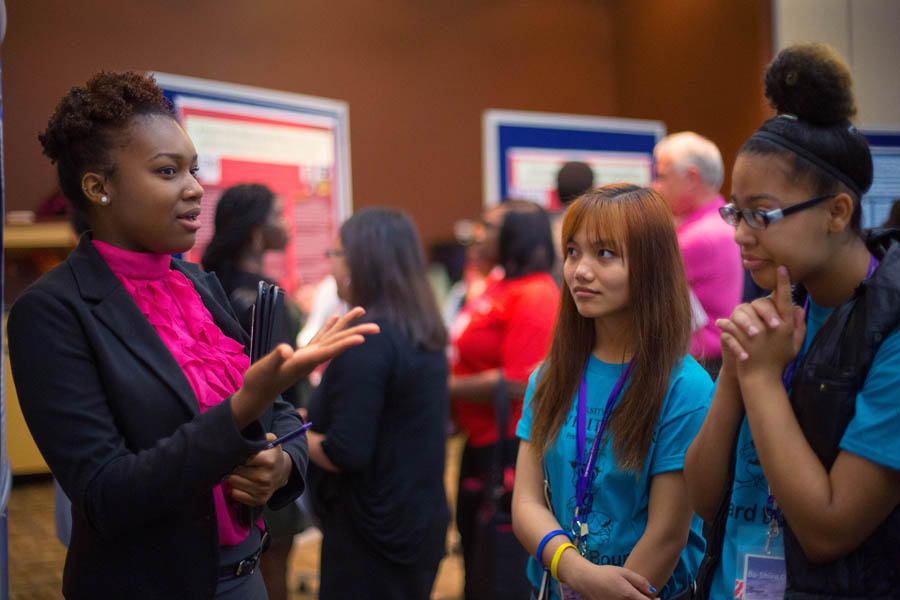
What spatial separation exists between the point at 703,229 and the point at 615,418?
1.94 m

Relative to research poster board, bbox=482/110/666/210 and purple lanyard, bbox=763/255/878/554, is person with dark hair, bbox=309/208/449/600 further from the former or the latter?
research poster board, bbox=482/110/666/210

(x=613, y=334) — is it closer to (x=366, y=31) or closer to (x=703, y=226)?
(x=703, y=226)

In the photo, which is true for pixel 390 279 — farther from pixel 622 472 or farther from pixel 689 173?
pixel 689 173

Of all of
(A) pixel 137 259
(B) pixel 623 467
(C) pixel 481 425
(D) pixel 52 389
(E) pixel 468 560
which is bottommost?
(E) pixel 468 560

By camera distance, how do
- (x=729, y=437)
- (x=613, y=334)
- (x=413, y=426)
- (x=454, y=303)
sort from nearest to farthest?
(x=729, y=437) < (x=613, y=334) < (x=413, y=426) < (x=454, y=303)

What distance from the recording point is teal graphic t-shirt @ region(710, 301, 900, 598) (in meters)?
1.09

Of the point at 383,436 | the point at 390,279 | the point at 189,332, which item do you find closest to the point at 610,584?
the point at 189,332

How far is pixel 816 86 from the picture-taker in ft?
4.09

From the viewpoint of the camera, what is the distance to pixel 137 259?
1.37 meters

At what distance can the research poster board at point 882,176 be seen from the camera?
2260 millimetres

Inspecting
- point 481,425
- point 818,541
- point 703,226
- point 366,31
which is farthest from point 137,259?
point 366,31

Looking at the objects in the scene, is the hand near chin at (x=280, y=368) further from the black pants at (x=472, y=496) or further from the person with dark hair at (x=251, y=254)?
the black pants at (x=472, y=496)

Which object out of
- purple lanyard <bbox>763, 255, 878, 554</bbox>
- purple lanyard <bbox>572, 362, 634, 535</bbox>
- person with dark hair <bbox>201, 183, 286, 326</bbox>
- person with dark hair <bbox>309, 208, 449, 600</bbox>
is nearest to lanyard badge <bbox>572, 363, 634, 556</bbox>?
purple lanyard <bbox>572, 362, 634, 535</bbox>

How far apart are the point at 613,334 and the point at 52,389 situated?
1.05 m
